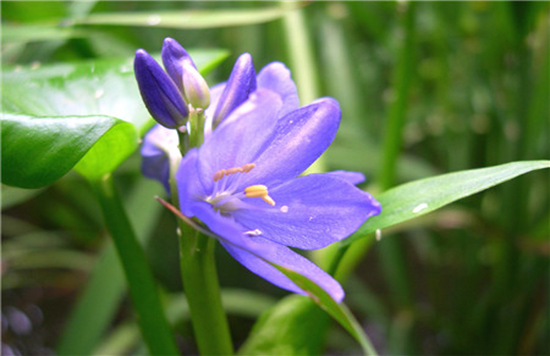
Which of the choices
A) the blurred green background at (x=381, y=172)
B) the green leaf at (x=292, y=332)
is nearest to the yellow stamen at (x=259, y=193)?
the green leaf at (x=292, y=332)

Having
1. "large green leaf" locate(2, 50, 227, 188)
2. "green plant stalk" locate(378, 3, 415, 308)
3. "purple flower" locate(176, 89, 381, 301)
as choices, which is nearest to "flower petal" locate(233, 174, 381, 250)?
"purple flower" locate(176, 89, 381, 301)

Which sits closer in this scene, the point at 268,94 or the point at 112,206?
the point at 268,94

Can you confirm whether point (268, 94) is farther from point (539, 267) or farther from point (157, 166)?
point (539, 267)

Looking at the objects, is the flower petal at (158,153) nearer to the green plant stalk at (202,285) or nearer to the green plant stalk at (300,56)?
the green plant stalk at (202,285)

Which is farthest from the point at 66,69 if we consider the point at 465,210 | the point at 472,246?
the point at 472,246

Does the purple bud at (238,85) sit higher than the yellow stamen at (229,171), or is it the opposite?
the purple bud at (238,85)

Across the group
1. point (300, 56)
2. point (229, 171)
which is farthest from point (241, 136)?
point (300, 56)
